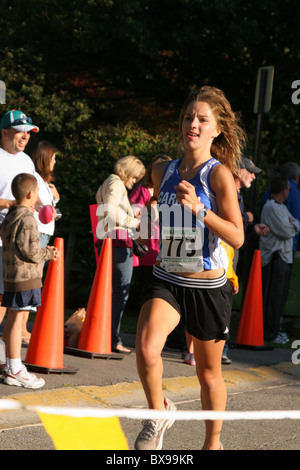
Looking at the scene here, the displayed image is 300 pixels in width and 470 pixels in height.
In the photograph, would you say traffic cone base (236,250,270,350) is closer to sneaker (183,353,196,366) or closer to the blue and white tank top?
sneaker (183,353,196,366)

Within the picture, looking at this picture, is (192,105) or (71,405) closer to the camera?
(192,105)

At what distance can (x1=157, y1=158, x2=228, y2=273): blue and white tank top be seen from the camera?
388cm

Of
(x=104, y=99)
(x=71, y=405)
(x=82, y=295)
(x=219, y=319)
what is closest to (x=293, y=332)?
(x=82, y=295)

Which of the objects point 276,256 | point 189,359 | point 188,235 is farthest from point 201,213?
point 276,256

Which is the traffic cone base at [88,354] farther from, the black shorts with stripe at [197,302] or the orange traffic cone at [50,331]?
the black shorts with stripe at [197,302]

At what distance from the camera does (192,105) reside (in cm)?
409

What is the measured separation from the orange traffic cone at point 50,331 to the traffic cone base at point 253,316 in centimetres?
263

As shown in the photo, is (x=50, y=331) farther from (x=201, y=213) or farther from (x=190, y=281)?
(x=201, y=213)

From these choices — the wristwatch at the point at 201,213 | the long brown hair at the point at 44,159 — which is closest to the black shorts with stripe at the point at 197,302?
the wristwatch at the point at 201,213

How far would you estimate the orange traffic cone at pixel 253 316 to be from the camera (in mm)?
7723
